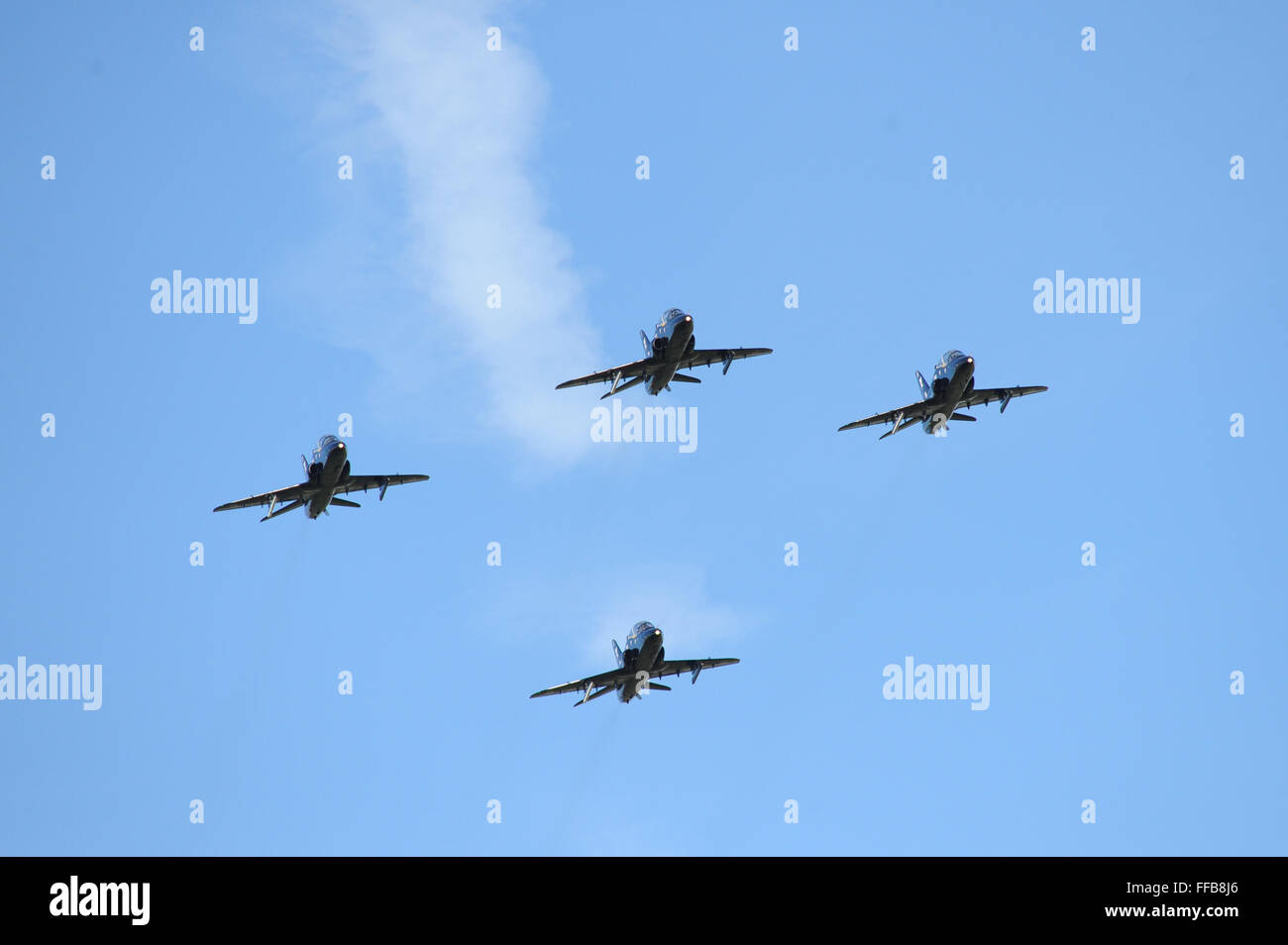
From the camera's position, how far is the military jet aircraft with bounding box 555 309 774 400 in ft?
331

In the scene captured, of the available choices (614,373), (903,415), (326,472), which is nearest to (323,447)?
(326,472)

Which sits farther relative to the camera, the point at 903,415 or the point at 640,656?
the point at 903,415

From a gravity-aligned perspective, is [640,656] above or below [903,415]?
below

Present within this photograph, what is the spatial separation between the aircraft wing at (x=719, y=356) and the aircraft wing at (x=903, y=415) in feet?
28.9

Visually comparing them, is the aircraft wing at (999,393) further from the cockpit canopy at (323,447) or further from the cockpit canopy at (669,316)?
the cockpit canopy at (323,447)

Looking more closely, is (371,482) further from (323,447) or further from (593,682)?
(593,682)

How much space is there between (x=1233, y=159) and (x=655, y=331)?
52.3 metres

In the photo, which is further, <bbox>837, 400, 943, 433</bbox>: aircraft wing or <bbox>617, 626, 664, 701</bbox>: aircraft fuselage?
<bbox>837, 400, 943, 433</bbox>: aircraft wing

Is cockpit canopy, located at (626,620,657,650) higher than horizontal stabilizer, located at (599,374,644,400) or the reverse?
the reverse

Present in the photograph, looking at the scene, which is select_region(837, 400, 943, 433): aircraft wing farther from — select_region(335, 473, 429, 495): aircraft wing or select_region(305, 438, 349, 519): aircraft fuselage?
select_region(305, 438, 349, 519): aircraft fuselage

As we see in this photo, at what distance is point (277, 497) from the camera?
103500 mm

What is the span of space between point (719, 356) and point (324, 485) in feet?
93.6

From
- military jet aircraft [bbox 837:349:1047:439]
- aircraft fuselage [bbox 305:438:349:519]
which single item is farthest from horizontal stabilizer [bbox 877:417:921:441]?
aircraft fuselage [bbox 305:438:349:519]
